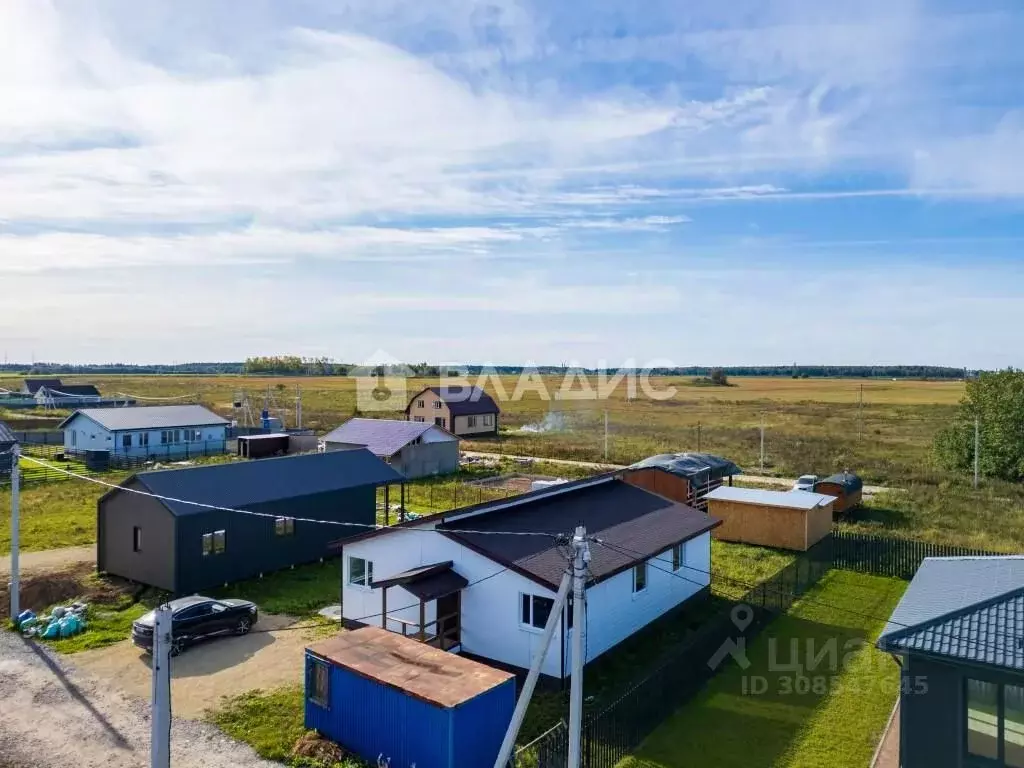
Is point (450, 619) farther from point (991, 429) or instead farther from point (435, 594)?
point (991, 429)

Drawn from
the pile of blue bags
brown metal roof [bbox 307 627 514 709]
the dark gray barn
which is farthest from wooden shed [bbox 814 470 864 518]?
the pile of blue bags

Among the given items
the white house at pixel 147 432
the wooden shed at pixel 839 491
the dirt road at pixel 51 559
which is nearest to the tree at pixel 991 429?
the wooden shed at pixel 839 491

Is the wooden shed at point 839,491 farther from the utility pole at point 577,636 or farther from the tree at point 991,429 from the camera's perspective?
the utility pole at point 577,636

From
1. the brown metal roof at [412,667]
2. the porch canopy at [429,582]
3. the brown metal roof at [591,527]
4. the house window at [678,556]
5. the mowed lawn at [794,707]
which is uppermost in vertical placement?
the brown metal roof at [591,527]

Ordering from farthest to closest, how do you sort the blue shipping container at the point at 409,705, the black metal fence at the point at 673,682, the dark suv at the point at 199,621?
the dark suv at the point at 199,621, the black metal fence at the point at 673,682, the blue shipping container at the point at 409,705

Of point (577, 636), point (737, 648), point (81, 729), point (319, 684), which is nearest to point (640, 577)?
point (737, 648)

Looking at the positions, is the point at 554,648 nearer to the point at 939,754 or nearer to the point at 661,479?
the point at 939,754

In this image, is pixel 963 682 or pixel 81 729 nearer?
pixel 963 682
